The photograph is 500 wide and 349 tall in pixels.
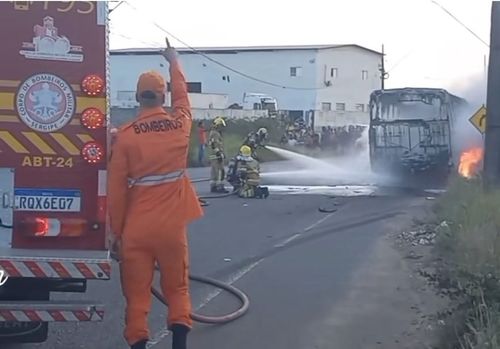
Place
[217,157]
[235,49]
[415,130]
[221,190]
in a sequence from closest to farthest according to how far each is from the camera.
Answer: [217,157], [221,190], [415,130], [235,49]

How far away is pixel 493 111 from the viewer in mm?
18641

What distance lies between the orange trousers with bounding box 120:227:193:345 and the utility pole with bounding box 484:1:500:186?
11937 mm

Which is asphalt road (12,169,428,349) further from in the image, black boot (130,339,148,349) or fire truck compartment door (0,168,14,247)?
fire truck compartment door (0,168,14,247)

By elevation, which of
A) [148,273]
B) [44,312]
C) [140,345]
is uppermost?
[148,273]

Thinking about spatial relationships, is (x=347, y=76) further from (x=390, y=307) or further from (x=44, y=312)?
(x=44, y=312)

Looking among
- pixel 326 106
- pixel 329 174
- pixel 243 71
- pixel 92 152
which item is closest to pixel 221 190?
pixel 329 174

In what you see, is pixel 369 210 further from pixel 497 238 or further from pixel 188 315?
pixel 188 315

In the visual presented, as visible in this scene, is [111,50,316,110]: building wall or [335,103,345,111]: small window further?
[335,103,345,111]: small window

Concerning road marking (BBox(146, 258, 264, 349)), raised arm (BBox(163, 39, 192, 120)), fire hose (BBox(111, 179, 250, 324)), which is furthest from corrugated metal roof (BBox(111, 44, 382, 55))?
raised arm (BBox(163, 39, 192, 120))

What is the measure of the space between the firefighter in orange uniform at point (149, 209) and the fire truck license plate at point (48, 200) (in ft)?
1.31

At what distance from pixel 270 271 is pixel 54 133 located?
6131 mm

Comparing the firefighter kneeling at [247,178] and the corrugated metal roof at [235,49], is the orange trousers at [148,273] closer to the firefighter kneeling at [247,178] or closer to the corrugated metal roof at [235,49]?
the firefighter kneeling at [247,178]

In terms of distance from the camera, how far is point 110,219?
6.93m

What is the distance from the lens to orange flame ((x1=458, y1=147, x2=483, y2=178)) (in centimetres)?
2953
